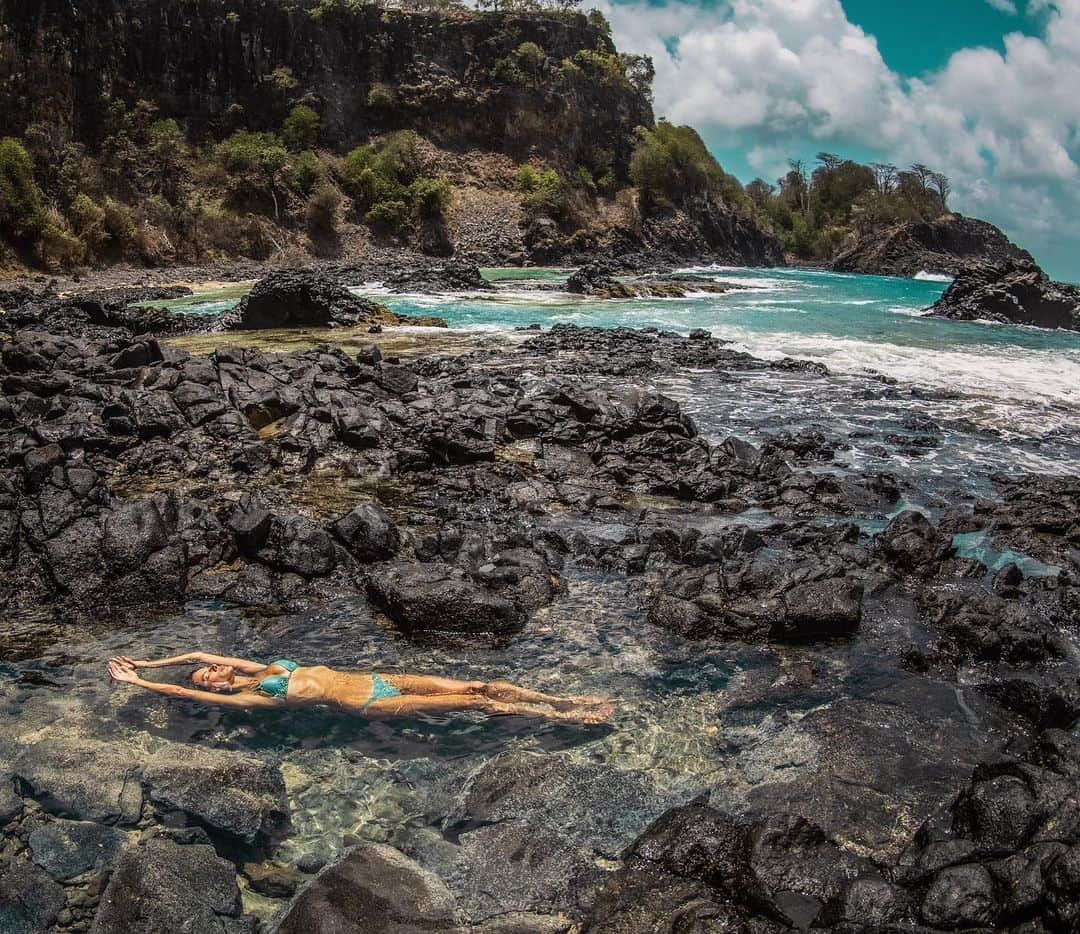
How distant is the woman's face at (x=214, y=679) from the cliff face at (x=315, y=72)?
6371 cm

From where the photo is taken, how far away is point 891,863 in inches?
184

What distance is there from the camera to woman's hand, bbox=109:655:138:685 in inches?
253

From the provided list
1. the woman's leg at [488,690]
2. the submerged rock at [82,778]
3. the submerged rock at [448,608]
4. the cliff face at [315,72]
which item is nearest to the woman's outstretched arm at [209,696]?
the submerged rock at [82,778]

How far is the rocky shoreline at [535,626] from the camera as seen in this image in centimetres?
432

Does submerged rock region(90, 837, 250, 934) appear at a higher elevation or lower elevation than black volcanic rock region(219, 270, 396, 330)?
lower

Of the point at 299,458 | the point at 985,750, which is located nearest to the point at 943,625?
the point at 985,750

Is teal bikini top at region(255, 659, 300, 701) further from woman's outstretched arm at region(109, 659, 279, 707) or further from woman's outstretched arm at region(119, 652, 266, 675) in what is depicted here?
woman's outstretched arm at region(119, 652, 266, 675)

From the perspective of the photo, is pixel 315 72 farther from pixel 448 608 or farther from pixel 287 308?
pixel 448 608

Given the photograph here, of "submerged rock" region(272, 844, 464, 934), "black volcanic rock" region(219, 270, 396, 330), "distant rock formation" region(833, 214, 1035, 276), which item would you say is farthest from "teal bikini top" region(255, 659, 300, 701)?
"distant rock formation" region(833, 214, 1035, 276)

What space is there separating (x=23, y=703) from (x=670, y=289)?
43.4 metres

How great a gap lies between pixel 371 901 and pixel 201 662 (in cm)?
325

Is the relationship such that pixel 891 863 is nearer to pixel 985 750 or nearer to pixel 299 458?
pixel 985 750

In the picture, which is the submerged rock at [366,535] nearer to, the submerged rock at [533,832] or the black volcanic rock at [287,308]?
the submerged rock at [533,832]

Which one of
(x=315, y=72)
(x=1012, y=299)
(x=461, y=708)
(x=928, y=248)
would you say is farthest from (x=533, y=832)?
(x=928, y=248)
